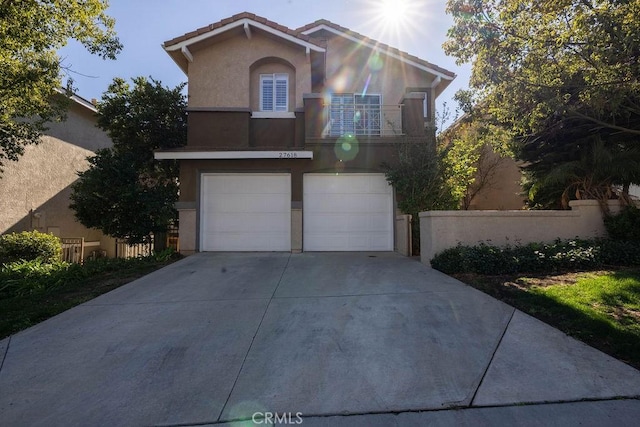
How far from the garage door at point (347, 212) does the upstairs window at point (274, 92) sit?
8.27 ft

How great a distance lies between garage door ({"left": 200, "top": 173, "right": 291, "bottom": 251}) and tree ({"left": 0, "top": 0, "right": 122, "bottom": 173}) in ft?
14.2

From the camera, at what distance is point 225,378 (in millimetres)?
3814

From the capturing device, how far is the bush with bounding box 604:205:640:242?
348 inches

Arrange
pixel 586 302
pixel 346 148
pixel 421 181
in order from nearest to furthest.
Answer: pixel 586 302
pixel 421 181
pixel 346 148

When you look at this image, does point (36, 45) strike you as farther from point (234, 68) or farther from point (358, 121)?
point (358, 121)

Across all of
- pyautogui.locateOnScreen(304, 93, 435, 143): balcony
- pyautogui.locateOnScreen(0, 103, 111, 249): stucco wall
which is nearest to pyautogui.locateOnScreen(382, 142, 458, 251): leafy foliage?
pyautogui.locateOnScreen(304, 93, 435, 143): balcony

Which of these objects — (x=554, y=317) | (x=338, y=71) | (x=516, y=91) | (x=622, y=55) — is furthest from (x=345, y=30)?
(x=554, y=317)

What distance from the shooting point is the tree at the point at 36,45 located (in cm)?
804

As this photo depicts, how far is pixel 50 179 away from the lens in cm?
1530

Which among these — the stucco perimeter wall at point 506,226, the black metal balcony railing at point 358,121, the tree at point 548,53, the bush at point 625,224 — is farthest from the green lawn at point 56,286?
the bush at point 625,224

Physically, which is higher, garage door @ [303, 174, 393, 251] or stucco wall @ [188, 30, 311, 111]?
stucco wall @ [188, 30, 311, 111]

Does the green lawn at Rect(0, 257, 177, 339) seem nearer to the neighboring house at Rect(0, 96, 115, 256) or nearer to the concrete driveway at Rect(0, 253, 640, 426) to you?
the concrete driveway at Rect(0, 253, 640, 426)

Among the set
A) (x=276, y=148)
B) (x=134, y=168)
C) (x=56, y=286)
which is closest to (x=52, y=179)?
(x=134, y=168)

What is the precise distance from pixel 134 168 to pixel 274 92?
4857 mm
